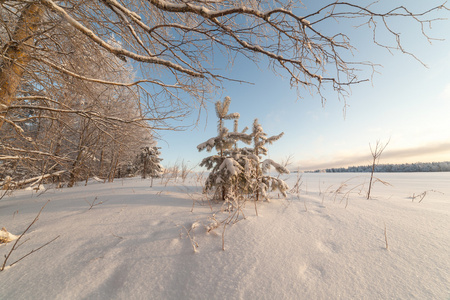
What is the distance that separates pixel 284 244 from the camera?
4.77 ft

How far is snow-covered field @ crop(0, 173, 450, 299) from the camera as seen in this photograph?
1069mm

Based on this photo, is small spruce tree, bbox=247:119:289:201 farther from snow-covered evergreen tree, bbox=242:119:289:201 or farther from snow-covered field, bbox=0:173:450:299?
snow-covered field, bbox=0:173:450:299

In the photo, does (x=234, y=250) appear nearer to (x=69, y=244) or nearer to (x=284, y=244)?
(x=284, y=244)

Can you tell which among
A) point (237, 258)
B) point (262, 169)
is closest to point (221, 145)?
point (262, 169)

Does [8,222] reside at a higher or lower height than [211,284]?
higher

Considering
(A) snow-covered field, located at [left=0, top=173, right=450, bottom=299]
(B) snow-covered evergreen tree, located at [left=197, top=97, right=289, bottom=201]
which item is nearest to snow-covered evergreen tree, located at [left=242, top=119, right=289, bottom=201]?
(B) snow-covered evergreen tree, located at [left=197, top=97, right=289, bottom=201]

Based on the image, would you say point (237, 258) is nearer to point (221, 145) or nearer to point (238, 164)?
point (238, 164)

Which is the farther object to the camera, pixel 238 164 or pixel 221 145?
pixel 221 145

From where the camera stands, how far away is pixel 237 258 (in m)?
1.30

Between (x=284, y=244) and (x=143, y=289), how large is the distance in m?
1.10

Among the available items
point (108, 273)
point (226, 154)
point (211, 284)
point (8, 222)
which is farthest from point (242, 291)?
point (8, 222)

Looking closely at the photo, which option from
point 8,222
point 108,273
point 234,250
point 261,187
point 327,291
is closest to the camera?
point 327,291

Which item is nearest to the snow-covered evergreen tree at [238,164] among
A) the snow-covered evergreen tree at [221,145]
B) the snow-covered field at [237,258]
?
the snow-covered evergreen tree at [221,145]

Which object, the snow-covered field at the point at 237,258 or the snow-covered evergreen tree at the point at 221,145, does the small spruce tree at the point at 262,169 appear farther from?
the snow-covered field at the point at 237,258
